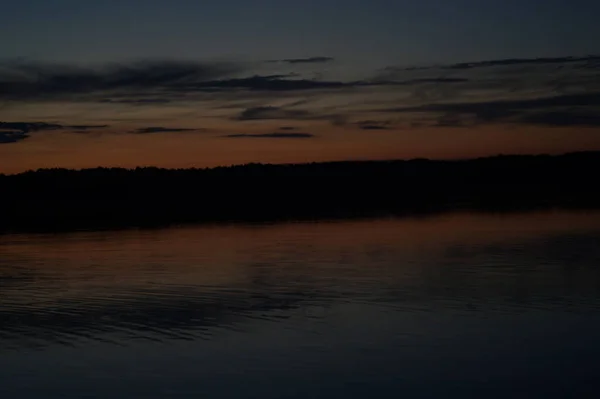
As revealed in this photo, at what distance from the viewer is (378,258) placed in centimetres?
1922

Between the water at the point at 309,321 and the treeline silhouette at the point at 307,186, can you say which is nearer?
the water at the point at 309,321

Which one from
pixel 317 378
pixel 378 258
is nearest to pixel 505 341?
pixel 317 378

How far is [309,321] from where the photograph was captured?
12.4m

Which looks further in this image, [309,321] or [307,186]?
[307,186]

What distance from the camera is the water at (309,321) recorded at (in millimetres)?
9555

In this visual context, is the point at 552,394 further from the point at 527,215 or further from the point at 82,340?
the point at 527,215

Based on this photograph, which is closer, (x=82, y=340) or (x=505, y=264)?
(x=82, y=340)

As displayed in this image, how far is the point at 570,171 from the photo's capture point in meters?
69.2

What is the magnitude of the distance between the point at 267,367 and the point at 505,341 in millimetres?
2964

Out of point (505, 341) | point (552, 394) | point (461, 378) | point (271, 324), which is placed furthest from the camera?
point (271, 324)

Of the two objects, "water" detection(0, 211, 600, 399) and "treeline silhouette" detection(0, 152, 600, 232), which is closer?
"water" detection(0, 211, 600, 399)

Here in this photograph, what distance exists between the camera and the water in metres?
9.55

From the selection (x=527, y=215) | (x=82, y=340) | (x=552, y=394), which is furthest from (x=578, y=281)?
(x=527, y=215)

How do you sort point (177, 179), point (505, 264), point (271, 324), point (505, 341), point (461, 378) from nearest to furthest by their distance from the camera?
point (461, 378) < point (505, 341) < point (271, 324) < point (505, 264) < point (177, 179)
